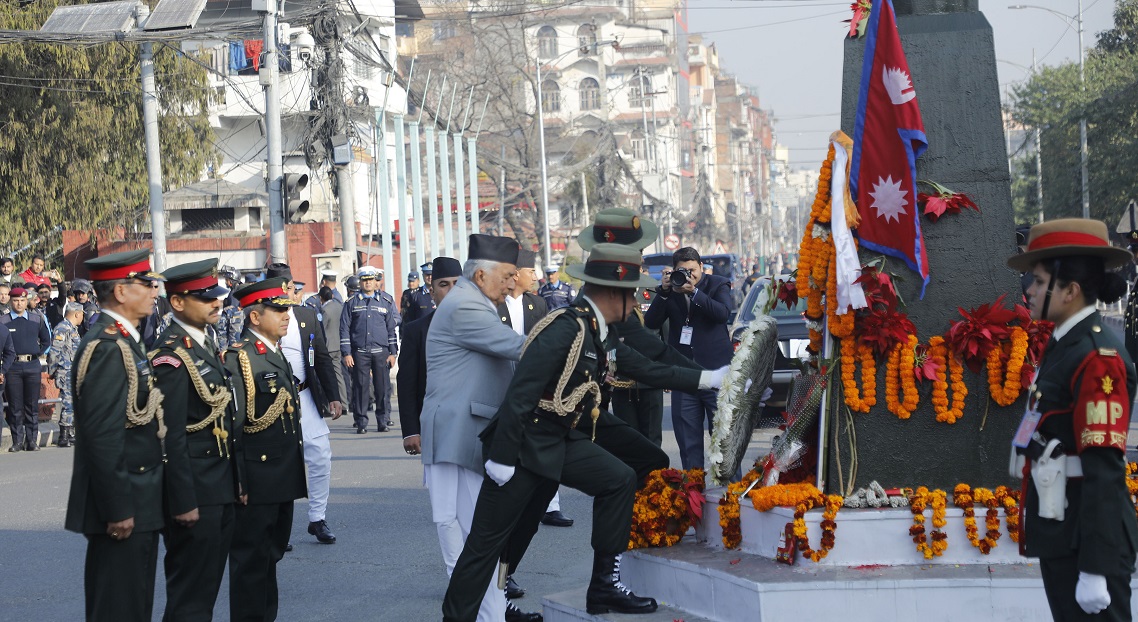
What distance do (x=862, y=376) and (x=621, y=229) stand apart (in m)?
1.78

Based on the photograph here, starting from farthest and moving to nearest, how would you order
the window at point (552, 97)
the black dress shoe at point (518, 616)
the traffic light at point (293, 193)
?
the window at point (552, 97)
the traffic light at point (293, 193)
the black dress shoe at point (518, 616)

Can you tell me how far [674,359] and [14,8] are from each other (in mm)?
22201

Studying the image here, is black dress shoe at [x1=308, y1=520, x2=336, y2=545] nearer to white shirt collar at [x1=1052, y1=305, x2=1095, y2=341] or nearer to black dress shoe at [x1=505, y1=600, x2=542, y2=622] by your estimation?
black dress shoe at [x1=505, y1=600, x2=542, y2=622]

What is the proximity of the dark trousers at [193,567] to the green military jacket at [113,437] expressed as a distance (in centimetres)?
35

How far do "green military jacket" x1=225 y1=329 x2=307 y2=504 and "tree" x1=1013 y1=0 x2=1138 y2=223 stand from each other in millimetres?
31427

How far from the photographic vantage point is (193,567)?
5.82 meters

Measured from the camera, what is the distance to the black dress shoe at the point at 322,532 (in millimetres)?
9461

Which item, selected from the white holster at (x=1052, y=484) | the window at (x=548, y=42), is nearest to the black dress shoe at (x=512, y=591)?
the white holster at (x=1052, y=484)

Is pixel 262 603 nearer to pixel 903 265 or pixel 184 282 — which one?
pixel 184 282

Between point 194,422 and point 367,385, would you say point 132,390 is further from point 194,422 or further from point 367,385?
point 367,385

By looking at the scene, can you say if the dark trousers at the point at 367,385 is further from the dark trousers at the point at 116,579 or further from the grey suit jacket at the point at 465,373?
the dark trousers at the point at 116,579

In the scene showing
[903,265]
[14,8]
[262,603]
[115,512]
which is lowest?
[262,603]

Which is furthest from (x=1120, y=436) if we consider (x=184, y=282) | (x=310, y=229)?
(x=310, y=229)

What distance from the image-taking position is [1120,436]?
4.30 metres
